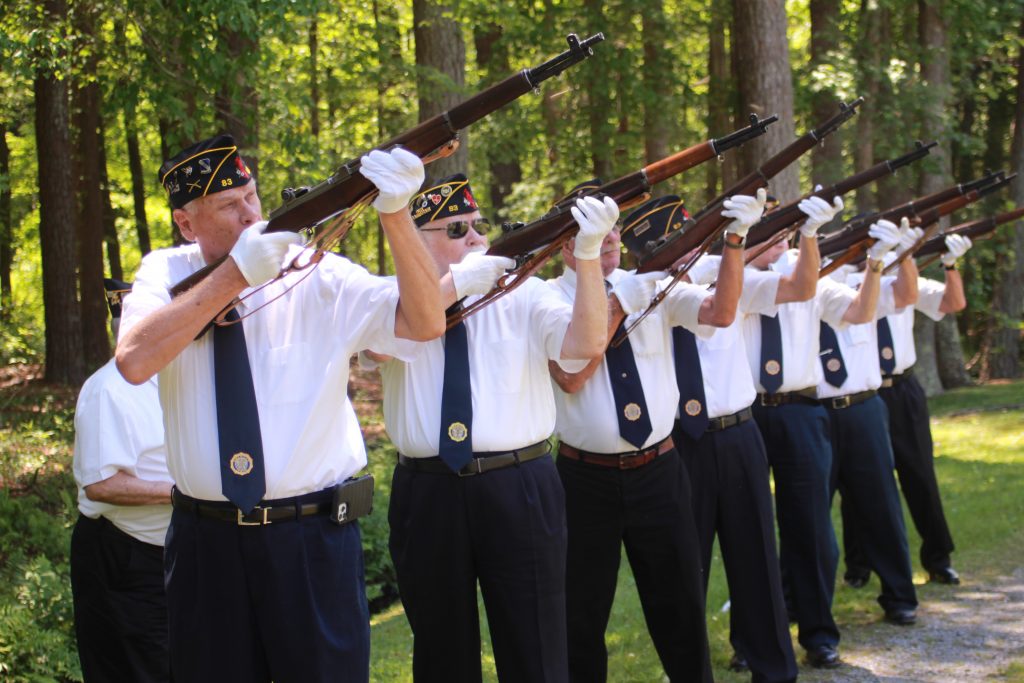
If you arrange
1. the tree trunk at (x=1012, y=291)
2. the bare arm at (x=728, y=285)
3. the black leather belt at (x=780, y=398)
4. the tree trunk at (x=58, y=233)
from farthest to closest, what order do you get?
the tree trunk at (x=1012, y=291)
the tree trunk at (x=58, y=233)
the black leather belt at (x=780, y=398)
the bare arm at (x=728, y=285)

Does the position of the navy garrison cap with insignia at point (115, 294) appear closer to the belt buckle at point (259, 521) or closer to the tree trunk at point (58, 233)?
the belt buckle at point (259, 521)

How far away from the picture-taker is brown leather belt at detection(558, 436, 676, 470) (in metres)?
5.71

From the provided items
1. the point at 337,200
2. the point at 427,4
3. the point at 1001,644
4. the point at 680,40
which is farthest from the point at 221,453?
the point at 680,40

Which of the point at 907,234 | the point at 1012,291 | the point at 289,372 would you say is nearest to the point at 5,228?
the point at 907,234

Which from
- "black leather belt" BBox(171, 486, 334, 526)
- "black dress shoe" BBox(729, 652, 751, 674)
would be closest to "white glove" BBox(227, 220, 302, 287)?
"black leather belt" BBox(171, 486, 334, 526)

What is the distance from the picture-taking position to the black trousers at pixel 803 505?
714 centimetres

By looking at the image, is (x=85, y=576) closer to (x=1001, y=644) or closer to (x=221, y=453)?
(x=221, y=453)

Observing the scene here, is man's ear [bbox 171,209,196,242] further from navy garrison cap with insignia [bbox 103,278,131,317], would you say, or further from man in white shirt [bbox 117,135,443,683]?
navy garrison cap with insignia [bbox 103,278,131,317]

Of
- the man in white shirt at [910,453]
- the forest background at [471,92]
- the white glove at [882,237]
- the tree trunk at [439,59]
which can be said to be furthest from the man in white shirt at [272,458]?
the tree trunk at [439,59]

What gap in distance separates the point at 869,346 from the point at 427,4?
6.22 meters

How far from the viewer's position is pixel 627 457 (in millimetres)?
5707

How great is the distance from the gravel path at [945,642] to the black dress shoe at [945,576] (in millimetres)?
113

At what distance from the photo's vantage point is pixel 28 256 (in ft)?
77.8

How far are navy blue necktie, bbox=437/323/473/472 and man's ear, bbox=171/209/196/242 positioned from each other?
1274 millimetres
